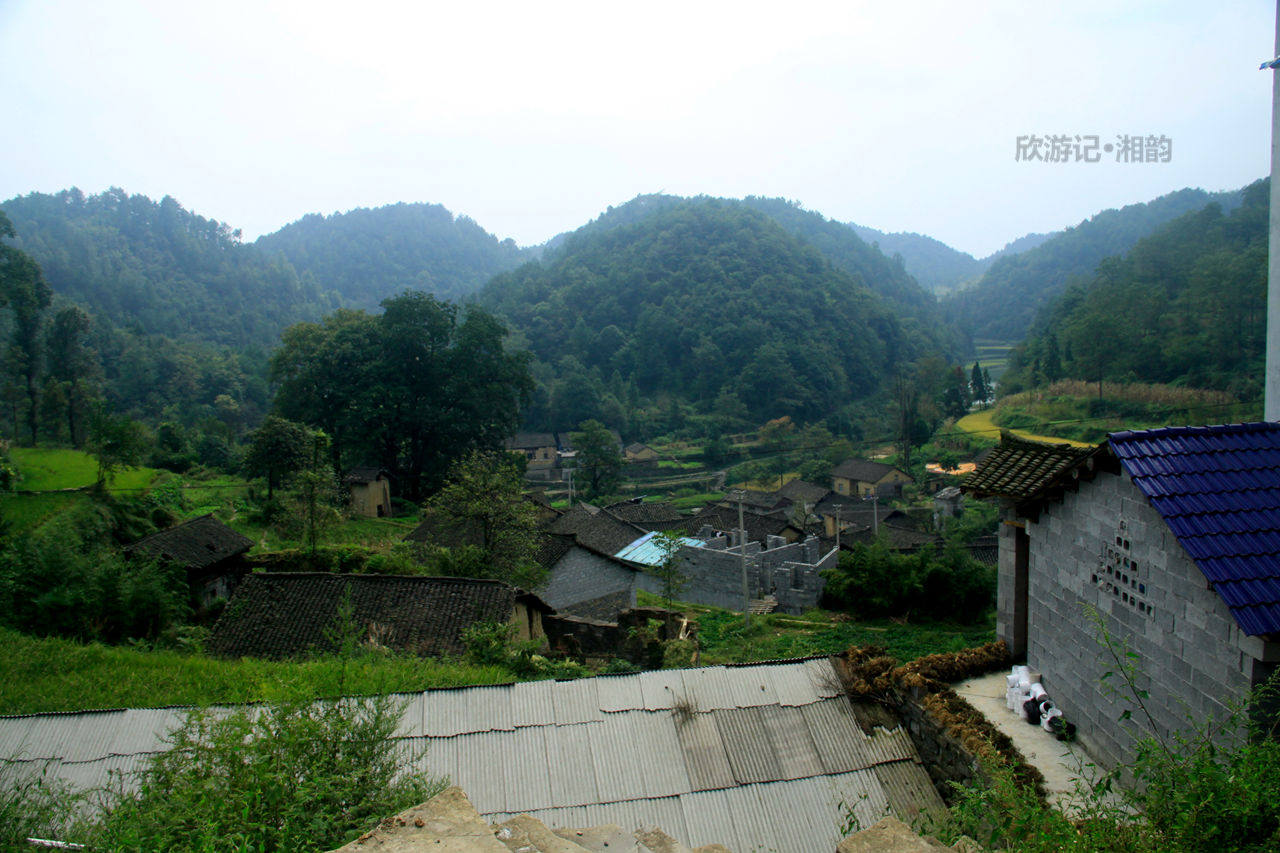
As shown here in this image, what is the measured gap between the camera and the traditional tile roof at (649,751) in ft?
20.8

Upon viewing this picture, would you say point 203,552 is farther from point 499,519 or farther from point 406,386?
point 406,386

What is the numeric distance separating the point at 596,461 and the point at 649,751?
135 feet

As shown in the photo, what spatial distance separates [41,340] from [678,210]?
78.9 m

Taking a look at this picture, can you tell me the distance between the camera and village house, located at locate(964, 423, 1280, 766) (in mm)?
4707

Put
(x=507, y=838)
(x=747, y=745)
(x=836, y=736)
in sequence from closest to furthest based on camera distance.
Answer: (x=507, y=838) < (x=747, y=745) < (x=836, y=736)

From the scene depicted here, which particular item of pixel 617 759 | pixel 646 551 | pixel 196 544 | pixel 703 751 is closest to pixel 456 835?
pixel 617 759

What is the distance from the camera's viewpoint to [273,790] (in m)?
4.06

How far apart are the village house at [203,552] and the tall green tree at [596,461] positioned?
94.9 ft

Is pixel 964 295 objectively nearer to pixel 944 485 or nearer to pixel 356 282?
pixel 944 485

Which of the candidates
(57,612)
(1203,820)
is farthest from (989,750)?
(57,612)

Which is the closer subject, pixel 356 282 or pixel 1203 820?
pixel 1203 820

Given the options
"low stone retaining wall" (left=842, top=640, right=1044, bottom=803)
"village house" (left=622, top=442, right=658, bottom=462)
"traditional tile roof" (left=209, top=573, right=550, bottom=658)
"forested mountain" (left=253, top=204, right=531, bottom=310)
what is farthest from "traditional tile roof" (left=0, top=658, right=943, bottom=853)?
"forested mountain" (left=253, top=204, right=531, bottom=310)

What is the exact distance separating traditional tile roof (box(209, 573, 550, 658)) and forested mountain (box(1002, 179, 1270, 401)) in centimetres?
4691

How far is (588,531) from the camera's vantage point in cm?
2841
